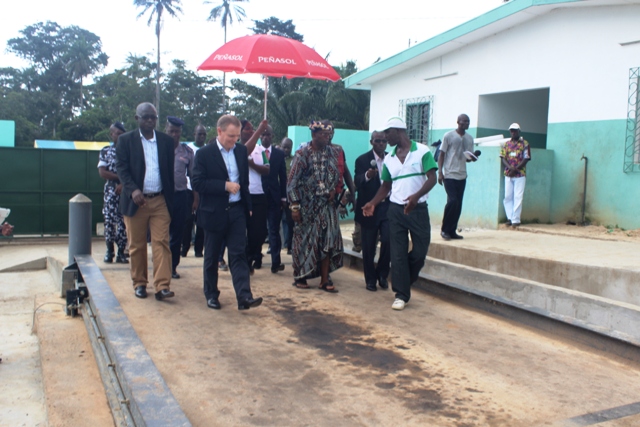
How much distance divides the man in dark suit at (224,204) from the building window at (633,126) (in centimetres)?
744

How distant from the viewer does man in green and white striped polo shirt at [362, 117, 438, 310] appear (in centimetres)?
585

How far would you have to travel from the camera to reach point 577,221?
11.2 meters

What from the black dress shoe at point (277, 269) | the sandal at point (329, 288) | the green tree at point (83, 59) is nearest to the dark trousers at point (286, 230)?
the black dress shoe at point (277, 269)

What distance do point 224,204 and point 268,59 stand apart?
253 cm

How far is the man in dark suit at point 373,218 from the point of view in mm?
6727

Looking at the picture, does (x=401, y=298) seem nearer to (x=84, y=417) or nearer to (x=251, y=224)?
(x=251, y=224)

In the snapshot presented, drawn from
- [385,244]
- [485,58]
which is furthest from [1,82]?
[385,244]

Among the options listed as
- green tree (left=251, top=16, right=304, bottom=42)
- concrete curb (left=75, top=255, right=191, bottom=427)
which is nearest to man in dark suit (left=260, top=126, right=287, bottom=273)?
concrete curb (left=75, top=255, right=191, bottom=427)

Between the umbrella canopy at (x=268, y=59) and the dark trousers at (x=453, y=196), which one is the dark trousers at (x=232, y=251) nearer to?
the umbrella canopy at (x=268, y=59)

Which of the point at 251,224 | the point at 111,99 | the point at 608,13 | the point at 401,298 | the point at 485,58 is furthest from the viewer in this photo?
the point at 111,99

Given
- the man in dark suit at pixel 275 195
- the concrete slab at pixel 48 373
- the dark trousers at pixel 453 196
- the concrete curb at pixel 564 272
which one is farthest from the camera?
the dark trousers at pixel 453 196

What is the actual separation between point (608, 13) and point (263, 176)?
23.7 ft

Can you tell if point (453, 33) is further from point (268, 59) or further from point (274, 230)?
point (274, 230)

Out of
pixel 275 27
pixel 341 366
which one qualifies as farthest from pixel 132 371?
pixel 275 27
